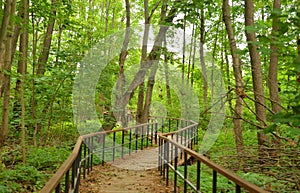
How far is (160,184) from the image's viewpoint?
6160mm

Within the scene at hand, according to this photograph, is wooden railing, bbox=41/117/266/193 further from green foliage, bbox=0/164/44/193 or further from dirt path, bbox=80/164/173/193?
green foliage, bbox=0/164/44/193

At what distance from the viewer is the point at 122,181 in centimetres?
645

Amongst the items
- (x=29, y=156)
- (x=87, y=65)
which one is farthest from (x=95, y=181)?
(x=87, y=65)

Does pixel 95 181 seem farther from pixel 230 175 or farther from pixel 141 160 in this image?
pixel 230 175

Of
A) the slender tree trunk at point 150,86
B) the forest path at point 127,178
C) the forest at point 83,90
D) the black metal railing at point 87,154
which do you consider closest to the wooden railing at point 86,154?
the black metal railing at point 87,154

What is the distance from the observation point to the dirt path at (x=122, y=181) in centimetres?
569

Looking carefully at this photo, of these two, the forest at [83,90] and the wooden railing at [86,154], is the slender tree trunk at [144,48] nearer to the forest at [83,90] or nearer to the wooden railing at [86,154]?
the forest at [83,90]

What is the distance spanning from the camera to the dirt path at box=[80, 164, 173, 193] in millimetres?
5688

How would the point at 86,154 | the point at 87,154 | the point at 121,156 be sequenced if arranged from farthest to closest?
1. the point at 121,156
2. the point at 86,154
3. the point at 87,154

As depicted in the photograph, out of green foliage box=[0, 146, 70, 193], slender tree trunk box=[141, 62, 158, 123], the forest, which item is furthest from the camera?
slender tree trunk box=[141, 62, 158, 123]

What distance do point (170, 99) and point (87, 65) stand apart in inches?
525

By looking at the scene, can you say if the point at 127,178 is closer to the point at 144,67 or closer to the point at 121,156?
the point at 121,156

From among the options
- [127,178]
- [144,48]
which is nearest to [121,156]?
[127,178]

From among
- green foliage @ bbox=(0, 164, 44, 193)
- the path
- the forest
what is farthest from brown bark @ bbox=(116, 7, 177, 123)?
green foliage @ bbox=(0, 164, 44, 193)
